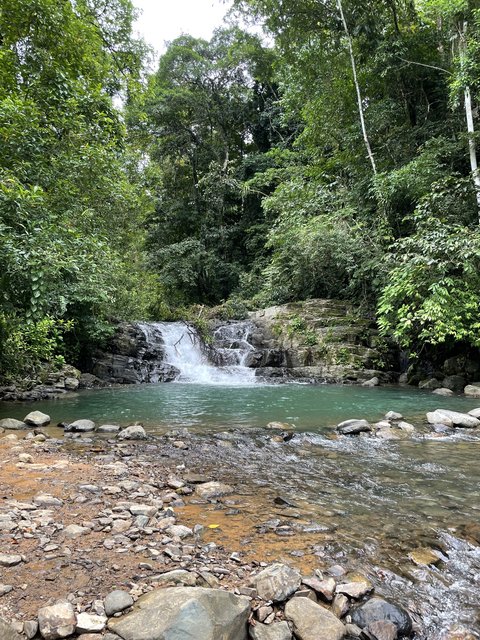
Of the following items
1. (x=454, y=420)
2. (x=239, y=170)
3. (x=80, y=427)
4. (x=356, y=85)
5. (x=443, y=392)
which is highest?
(x=239, y=170)

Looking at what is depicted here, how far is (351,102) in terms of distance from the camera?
1602 cm

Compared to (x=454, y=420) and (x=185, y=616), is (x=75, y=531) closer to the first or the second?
(x=185, y=616)

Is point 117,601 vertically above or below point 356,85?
below

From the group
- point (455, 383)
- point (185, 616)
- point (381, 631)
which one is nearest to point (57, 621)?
point (185, 616)

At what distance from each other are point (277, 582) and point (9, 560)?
1.48 metres

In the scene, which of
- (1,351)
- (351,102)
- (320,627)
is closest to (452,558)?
(320,627)

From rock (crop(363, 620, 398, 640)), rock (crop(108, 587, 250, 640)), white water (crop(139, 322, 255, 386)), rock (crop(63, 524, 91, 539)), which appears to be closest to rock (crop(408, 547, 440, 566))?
rock (crop(363, 620, 398, 640))

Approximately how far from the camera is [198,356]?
15.1m

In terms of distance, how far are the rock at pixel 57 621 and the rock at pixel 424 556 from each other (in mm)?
1991

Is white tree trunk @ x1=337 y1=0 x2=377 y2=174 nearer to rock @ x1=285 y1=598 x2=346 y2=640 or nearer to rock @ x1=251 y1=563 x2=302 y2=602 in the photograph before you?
rock @ x1=251 y1=563 x2=302 y2=602

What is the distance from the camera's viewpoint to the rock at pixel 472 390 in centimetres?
952

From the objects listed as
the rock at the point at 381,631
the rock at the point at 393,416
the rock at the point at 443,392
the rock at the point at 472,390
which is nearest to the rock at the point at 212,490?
the rock at the point at 381,631

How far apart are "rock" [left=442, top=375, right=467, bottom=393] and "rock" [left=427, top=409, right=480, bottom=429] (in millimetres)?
4436

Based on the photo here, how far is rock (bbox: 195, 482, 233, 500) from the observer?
344 cm
